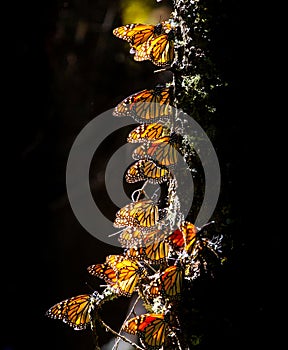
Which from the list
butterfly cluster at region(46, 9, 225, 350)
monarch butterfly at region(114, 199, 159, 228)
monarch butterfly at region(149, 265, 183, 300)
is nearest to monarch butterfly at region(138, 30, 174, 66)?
butterfly cluster at region(46, 9, 225, 350)

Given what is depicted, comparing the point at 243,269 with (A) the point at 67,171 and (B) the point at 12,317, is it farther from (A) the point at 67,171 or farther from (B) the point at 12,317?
(A) the point at 67,171

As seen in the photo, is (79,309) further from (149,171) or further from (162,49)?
(162,49)

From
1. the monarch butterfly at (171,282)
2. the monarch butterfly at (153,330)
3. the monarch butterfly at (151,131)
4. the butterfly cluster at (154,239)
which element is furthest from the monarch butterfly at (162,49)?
the monarch butterfly at (153,330)

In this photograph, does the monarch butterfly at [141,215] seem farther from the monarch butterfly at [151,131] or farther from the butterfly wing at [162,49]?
the butterfly wing at [162,49]

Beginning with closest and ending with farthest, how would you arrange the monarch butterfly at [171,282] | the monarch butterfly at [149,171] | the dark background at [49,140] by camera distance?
the monarch butterfly at [171,282] → the monarch butterfly at [149,171] → the dark background at [49,140]

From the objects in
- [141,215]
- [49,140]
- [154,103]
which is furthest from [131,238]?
[49,140]

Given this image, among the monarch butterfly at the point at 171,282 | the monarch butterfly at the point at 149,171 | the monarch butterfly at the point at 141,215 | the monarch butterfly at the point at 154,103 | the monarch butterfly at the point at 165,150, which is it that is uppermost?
the monarch butterfly at the point at 154,103

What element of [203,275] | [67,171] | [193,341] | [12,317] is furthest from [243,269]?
[67,171]

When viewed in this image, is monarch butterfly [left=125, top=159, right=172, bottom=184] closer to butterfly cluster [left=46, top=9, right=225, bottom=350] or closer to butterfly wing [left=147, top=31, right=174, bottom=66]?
butterfly cluster [left=46, top=9, right=225, bottom=350]
